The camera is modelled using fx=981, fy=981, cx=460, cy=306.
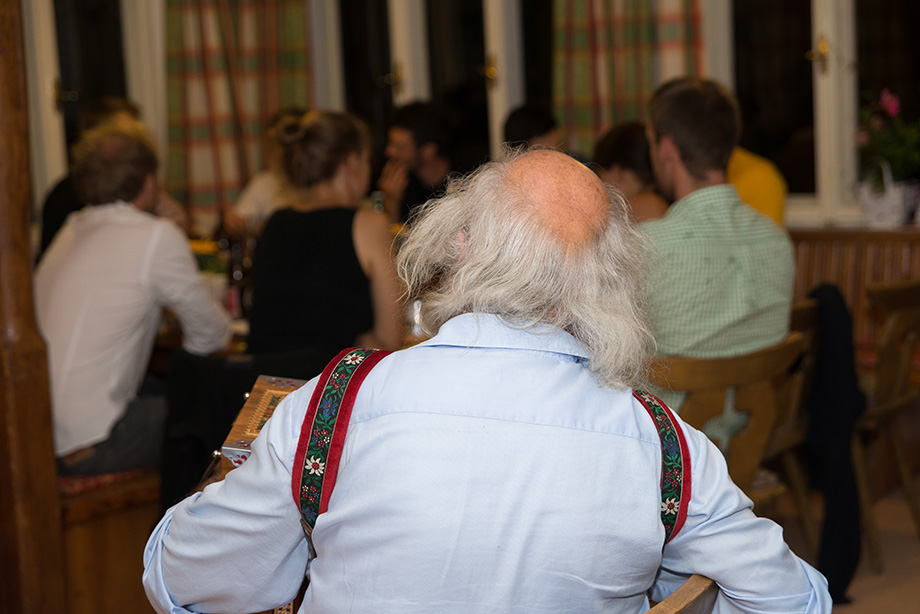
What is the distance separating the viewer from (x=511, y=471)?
3.29ft

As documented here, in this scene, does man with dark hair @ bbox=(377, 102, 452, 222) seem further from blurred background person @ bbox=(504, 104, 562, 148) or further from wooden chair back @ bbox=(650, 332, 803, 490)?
wooden chair back @ bbox=(650, 332, 803, 490)

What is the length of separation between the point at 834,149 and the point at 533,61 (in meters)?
1.61

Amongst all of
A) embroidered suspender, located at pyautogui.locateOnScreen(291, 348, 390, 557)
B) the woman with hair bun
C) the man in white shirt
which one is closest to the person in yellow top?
the woman with hair bun

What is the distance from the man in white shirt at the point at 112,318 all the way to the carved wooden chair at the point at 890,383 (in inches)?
70.5

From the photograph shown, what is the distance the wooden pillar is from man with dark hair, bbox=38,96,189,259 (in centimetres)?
137

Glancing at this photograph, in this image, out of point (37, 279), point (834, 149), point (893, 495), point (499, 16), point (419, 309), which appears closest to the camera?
point (419, 309)

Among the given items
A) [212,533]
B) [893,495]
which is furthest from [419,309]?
[893,495]

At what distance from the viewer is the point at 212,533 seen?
1.09m

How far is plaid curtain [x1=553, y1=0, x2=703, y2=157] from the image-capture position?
399 cm

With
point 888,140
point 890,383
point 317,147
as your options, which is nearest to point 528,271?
point 317,147

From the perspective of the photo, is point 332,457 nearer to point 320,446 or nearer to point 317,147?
point 320,446

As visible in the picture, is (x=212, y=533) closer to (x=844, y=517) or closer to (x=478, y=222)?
(x=478, y=222)

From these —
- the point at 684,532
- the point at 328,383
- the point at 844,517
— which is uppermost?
the point at 328,383

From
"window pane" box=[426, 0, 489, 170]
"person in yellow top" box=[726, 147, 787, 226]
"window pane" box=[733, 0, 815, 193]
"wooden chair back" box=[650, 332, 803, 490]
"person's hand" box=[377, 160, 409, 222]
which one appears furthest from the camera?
"window pane" box=[426, 0, 489, 170]
